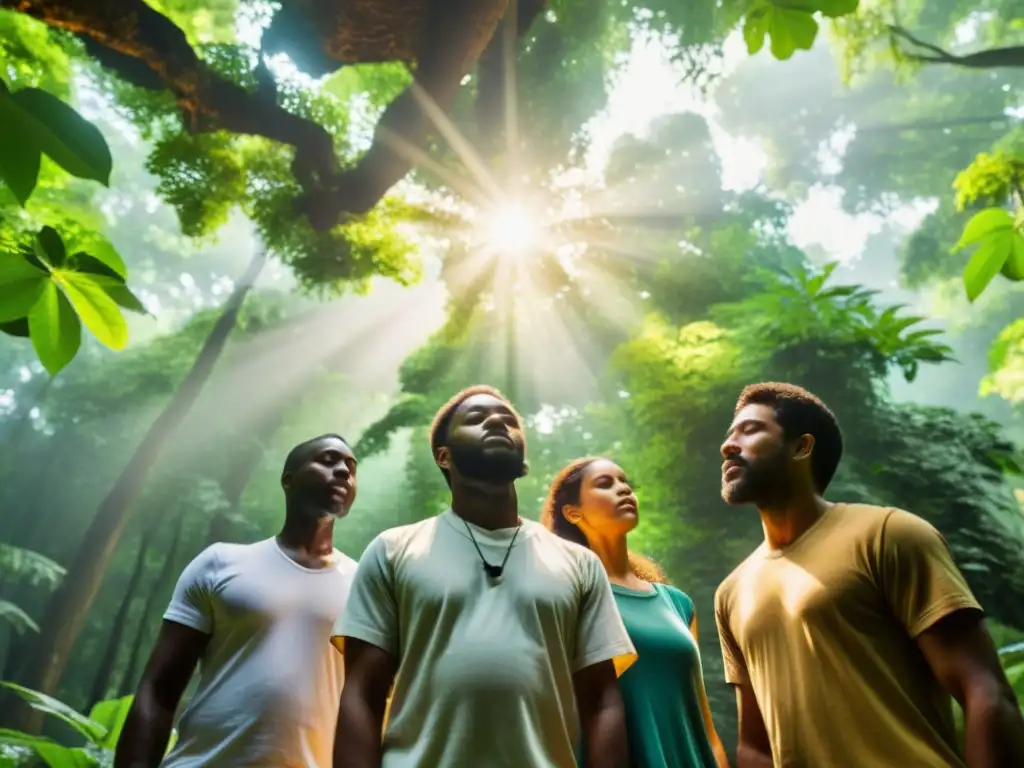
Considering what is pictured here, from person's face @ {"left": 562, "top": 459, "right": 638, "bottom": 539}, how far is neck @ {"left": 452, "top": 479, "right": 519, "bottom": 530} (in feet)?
2.46

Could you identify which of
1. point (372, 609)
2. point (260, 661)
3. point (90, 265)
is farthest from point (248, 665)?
point (90, 265)

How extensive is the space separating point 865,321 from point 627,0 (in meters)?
4.87

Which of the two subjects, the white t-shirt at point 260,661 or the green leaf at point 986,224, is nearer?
the green leaf at point 986,224

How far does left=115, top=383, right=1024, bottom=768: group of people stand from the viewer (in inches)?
64.2

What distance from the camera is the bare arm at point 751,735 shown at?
6.94ft

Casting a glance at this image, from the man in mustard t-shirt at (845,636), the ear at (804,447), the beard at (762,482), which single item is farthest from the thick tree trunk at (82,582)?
the ear at (804,447)

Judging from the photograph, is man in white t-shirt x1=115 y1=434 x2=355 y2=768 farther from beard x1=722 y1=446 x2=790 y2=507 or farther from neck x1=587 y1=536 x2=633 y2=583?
beard x1=722 y1=446 x2=790 y2=507

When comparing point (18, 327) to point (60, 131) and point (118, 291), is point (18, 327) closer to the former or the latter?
point (118, 291)

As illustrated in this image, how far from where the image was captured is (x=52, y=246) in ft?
3.24

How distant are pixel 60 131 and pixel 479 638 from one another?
1.37 meters

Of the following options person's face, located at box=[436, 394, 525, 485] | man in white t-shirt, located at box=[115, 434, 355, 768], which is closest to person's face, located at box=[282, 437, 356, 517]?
man in white t-shirt, located at box=[115, 434, 355, 768]

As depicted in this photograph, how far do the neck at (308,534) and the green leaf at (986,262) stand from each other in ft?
7.17

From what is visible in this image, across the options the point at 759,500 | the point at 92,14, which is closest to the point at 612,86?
the point at 92,14

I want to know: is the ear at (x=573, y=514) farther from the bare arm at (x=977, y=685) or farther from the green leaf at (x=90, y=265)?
the green leaf at (x=90, y=265)
